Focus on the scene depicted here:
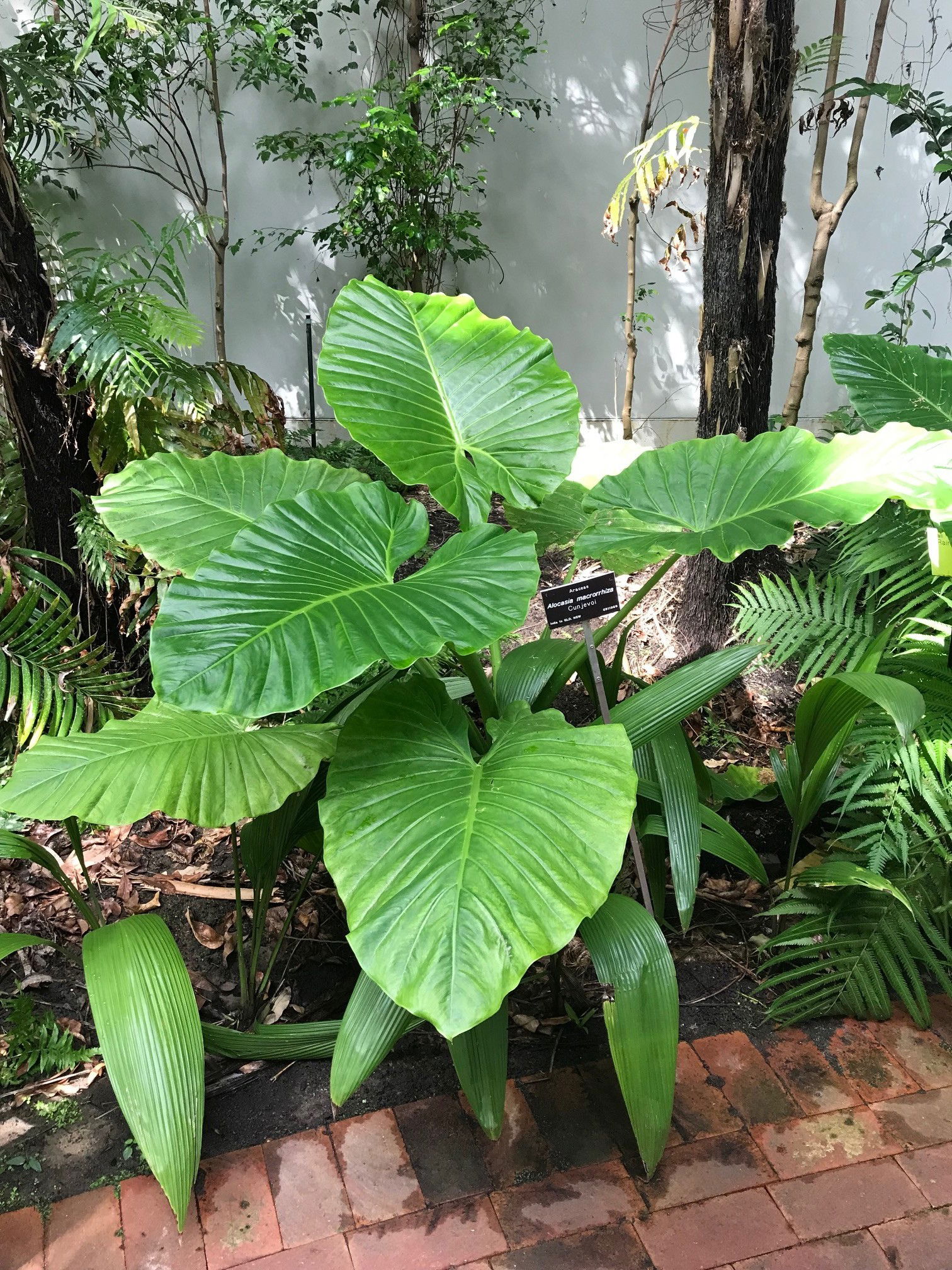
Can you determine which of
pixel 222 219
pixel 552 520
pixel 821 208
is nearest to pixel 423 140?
pixel 222 219

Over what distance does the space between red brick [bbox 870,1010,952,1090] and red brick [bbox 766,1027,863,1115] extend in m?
0.13

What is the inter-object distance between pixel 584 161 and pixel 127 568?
3.18 metres

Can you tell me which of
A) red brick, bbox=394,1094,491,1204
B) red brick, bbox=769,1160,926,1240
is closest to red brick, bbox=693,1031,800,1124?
red brick, bbox=769,1160,926,1240

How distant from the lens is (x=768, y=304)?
233cm

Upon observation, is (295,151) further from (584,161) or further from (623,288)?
(623,288)

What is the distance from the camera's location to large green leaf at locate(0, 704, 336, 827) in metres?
1.16

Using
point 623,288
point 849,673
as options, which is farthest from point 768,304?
point 623,288

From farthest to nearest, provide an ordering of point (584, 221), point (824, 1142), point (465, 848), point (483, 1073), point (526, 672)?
1. point (584, 221)
2. point (526, 672)
3. point (824, 1142)
4. point (483, 1073)
5. point (465, 848)

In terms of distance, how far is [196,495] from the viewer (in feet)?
5.30

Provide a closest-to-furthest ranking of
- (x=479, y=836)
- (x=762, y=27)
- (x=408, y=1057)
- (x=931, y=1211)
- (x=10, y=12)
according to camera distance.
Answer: (x=479, y=836)
(x=931, y=1211)
(x=408, y=1057)
(x=762, y=27)
(x=10, y=12)

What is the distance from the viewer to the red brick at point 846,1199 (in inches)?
50.9

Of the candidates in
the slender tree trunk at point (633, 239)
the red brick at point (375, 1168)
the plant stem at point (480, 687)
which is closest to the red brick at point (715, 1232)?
the red brick at point (375, 1168)

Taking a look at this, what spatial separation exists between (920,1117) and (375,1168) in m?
0.87

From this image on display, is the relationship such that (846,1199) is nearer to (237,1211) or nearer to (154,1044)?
(237,1211)
